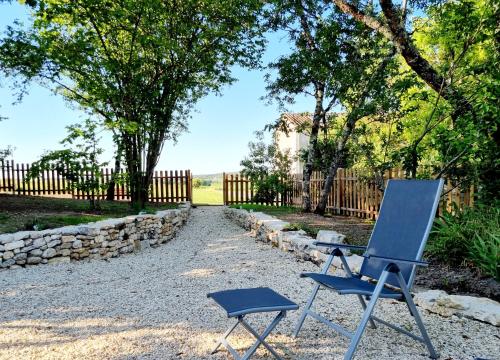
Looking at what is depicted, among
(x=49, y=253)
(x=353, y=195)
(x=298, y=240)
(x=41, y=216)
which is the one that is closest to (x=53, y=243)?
(x=49, y=253)

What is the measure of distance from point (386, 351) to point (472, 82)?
4383 mm

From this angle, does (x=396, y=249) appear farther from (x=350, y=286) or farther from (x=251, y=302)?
(x=251, y=302)

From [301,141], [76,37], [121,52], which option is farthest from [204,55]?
[301,141]

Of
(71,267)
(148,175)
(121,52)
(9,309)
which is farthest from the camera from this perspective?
(148,175)

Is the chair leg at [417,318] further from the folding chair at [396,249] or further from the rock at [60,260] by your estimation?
the rock at [60,260]

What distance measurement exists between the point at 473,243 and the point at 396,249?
208cm

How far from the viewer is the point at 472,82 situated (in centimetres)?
543

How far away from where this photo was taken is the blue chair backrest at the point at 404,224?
264 cm

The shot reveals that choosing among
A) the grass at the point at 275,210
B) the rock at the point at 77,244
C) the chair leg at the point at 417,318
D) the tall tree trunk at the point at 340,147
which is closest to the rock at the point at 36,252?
the rock at the point at 77,244

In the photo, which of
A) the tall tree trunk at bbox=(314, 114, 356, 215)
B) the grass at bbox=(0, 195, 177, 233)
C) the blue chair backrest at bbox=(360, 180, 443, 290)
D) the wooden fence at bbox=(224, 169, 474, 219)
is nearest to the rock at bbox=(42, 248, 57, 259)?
the grass at bbox=(0, 195, 177, 233)

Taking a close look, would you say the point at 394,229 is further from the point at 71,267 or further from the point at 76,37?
the point at 76,37

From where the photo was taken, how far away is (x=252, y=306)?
2.13 meters

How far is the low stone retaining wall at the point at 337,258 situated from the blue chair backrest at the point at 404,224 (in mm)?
758

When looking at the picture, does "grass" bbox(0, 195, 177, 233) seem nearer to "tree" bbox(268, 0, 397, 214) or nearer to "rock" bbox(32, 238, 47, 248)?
"rock" bbox(32, 238, 47, 248)
